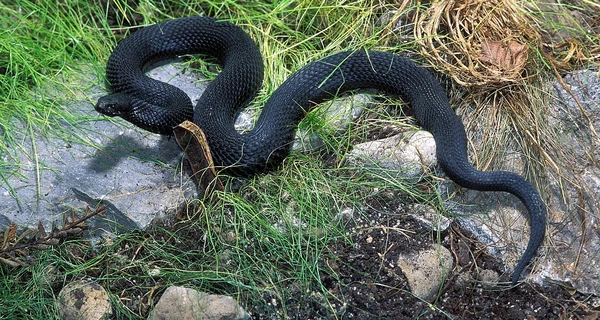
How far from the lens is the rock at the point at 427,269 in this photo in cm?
378

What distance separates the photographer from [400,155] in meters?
4.29

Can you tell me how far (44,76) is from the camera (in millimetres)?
4691

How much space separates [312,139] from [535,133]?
1.49m

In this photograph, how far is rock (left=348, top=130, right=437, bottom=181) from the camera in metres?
4.26

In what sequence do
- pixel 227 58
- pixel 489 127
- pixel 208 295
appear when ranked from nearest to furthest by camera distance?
1. pixel 208 295
2. pixel 489 127
3. pixel 227 58

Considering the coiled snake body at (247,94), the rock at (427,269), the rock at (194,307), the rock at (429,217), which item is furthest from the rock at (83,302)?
the rock at (429,217)

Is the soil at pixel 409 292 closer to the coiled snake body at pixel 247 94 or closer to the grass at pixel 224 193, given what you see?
the grass at pixel 224 193

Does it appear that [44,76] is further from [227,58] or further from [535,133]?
[535,133]

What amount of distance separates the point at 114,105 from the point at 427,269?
234 cm

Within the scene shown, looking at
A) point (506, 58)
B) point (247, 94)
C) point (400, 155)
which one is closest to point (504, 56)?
point (506, 58)

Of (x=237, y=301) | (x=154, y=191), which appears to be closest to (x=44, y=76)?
(x=154, y=191)

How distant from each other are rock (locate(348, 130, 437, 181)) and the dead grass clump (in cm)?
58

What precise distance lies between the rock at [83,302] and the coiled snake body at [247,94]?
115cm

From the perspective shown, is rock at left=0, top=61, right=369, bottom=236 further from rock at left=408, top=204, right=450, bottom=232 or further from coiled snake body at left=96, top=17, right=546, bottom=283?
rock at left=408, top=204, right=450, bottom=232
